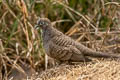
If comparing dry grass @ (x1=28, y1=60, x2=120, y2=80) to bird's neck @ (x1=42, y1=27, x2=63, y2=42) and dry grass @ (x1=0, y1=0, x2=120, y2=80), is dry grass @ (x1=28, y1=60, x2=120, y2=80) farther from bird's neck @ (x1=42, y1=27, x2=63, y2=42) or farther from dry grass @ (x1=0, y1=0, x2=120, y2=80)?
dry grass @ (x1=0, y1=0, x2=120, y2=80)

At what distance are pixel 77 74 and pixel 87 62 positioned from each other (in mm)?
691

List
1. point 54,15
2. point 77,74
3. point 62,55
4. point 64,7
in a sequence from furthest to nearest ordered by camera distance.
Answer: point 54,15, point 64,7, point 62,55, point 77,74

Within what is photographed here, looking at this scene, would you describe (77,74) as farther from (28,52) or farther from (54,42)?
(28,52)

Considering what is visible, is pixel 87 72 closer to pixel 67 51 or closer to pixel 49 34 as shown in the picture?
pixel 67 51

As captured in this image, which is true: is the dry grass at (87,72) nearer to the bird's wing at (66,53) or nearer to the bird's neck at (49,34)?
the bird's wing at (66,53)

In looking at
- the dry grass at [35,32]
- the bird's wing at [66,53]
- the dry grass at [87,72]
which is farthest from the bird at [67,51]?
the dry grass at [35,32]

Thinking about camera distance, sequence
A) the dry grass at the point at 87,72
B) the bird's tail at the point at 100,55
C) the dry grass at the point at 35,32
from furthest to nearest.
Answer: the dry grass at the point at 35,32
the bird's tail at the point at 100,55
the dry grass at the point at 87,72

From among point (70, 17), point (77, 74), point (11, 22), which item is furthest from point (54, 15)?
point (77, 74)

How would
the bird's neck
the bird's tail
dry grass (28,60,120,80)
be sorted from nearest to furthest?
1. dry grass (28,60,120,80)
2. the bird's tail
3. the bird's neck

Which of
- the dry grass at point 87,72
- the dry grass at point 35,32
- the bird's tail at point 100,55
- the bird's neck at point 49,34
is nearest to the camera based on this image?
the dry grass at point 87,72

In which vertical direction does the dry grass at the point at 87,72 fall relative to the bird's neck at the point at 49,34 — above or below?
below

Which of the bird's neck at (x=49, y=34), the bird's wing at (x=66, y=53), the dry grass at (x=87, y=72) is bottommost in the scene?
the dry grass at (x=87, y=72)

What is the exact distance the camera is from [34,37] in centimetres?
758

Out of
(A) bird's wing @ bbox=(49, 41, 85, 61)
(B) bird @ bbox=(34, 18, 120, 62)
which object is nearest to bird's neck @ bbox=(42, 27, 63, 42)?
(B) bird @ bbox=(34, 18, 120, 62)
